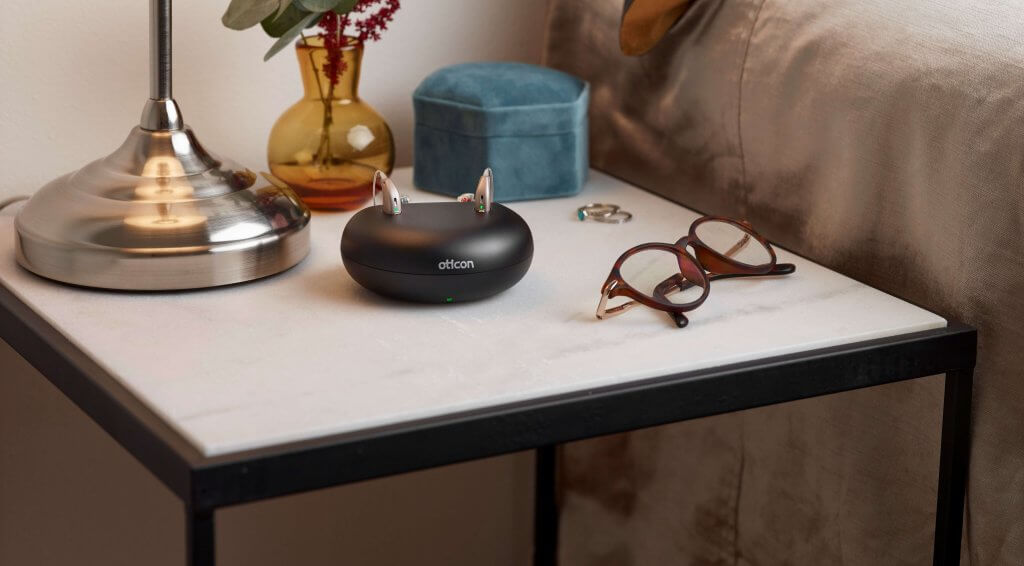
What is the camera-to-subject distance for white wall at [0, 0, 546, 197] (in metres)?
1.07

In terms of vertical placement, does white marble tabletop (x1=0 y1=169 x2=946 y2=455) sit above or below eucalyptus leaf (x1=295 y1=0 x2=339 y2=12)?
below

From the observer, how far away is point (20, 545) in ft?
3.84

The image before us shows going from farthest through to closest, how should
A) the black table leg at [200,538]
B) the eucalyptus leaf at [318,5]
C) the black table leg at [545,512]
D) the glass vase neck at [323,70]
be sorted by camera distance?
the black table leg at [545,512] → the glass vase neck at [323,70] → the eucalyptus leaf at [318,5] → the black table leg at [200,538]

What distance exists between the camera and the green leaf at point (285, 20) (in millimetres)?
991

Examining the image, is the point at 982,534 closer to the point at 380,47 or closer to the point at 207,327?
the point at 207,327

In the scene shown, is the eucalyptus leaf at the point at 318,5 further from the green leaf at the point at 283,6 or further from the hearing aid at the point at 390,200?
the hearing aid at the point at 390,200

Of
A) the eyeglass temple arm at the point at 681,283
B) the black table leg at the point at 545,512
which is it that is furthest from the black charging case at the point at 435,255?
the black table leg at the point at 545,512

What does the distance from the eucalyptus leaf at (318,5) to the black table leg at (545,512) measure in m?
0.63

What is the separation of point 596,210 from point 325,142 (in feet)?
0.81

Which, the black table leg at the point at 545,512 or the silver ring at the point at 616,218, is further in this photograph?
the black table leg at the point at 545,512

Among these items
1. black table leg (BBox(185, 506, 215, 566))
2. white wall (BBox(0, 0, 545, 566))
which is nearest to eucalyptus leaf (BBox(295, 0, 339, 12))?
white wall (BBox(0, 0, 545, 566))

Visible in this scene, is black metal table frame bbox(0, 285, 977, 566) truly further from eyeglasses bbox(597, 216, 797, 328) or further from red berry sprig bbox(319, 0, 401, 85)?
red berry sprig bbox(319, 0, 401, 85)

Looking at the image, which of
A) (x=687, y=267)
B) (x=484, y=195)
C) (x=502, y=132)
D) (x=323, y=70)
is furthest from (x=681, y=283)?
(x=323, y=70)

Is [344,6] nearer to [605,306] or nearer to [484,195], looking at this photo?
[484,195]
